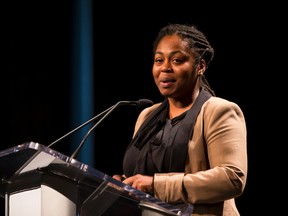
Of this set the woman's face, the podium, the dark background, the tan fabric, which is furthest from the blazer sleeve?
the dark background

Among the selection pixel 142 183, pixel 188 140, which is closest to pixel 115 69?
pixel 188 140

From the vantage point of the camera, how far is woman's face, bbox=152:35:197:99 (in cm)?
195

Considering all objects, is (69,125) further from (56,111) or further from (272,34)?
(272,34)

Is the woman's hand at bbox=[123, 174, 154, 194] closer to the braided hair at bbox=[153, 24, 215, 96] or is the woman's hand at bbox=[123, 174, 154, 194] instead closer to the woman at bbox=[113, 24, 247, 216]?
the woman at bbox=[113, 24, 247, 216]

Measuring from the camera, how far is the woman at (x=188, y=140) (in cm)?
167

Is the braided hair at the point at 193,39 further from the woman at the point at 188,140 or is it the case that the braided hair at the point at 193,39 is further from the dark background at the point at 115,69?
the dark background at the point at 115,69

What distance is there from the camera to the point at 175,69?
6.39 ft

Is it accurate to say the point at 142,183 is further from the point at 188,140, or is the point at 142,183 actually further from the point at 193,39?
the point at 193,39

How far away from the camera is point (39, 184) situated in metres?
1.39

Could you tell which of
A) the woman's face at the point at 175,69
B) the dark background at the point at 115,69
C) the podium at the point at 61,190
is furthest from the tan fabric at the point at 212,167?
the dark background at the point at 115,69

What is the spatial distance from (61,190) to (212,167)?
24.4 inches

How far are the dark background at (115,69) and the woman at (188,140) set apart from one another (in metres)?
1.10

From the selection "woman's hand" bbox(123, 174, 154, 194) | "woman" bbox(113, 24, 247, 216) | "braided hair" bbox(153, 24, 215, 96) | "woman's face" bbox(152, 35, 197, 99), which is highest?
"braided hair" bbox(153, 24, 215, 96)

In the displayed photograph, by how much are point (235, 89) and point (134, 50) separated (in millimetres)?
801
